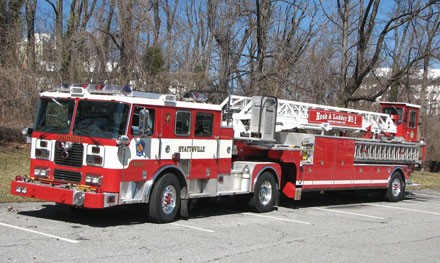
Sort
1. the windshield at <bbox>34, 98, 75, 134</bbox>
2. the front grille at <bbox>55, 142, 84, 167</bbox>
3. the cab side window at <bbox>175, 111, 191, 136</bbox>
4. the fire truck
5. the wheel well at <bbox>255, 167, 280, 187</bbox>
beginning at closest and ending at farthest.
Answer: the fire truck → the front grille at <bbox>55, 142, 84, 167</bbox> → the windshield at <bbox>34, 98, 75, 134</bbox> → the cab side window at <bbox>175, 111, 191, 136</bbox> → the wheel well at <bbox>255, 167, 280, 187</bbox>

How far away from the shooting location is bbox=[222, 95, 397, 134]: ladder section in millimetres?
14055

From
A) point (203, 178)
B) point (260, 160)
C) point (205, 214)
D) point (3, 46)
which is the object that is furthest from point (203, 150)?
point (3, 46)

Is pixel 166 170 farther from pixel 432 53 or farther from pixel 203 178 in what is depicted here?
pixel 432 53

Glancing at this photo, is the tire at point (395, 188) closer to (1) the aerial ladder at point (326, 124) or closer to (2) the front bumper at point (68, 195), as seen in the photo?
(1) the aerial ladder at point (326, 124)

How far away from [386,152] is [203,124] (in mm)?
8336

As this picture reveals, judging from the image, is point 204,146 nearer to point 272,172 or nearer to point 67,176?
point 272,172

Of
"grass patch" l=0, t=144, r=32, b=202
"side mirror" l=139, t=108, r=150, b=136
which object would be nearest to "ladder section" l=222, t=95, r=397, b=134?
"side mirror" l=139, t=108, r=150, b=136

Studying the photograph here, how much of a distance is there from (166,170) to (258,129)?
353cm

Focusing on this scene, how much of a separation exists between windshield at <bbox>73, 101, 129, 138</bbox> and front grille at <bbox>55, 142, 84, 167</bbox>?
0.26 m

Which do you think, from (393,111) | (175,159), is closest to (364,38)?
(393,111)

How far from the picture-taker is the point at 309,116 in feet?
50.0

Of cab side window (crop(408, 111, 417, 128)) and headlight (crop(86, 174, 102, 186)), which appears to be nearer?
headlight (crop(86, 174, 102, 186))

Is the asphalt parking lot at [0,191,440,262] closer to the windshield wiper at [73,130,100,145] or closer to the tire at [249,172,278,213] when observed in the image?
the tire at [249,172,278,213]

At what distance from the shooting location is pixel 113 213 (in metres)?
11.5
